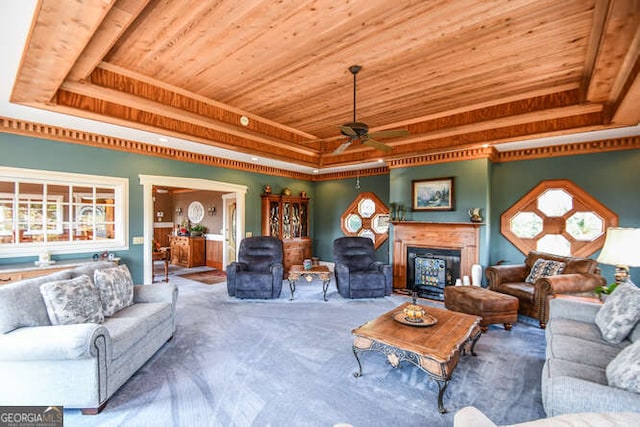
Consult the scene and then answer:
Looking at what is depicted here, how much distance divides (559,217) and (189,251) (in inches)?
330

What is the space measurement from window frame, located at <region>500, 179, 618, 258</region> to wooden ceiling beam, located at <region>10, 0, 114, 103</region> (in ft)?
19.3

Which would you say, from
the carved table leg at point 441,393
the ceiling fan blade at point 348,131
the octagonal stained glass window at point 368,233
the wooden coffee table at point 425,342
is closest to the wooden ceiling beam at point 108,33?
the ceiling fan blade at point 348,131

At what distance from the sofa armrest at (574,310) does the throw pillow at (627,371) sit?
1.31 m

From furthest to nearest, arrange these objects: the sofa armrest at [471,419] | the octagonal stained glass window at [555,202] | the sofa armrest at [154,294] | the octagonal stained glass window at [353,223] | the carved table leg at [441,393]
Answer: the octagonal stained glass window at [353,223]
the octagonal stained glass window at [555,202]
the sofa armrest at [154,294]
the carved table leg at [441,393]
the sofa armrest at [471,419]

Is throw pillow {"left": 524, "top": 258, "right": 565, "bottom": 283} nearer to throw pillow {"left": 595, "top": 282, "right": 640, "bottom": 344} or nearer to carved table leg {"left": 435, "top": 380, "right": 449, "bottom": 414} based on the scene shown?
throw pillow {"left": 595, "top": 282, "right": 640, "bottom": 344}

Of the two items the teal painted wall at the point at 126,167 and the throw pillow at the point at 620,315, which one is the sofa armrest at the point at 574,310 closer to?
the throw pillow at the point at 620,315

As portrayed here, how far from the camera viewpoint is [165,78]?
128 inches

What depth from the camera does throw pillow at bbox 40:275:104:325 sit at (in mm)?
2307

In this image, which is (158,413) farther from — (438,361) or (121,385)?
(438,361)

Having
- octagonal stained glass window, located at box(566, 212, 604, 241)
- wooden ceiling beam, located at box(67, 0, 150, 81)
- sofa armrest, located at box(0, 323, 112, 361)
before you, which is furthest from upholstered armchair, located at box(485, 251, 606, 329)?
wooden ceiling beam, located at box(67, 0, 150, 81)

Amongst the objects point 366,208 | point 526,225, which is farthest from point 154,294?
point 526,225

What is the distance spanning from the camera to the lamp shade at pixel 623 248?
9.00 ft

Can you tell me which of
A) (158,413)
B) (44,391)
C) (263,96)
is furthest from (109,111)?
(158,413)

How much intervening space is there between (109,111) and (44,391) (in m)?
2.98
